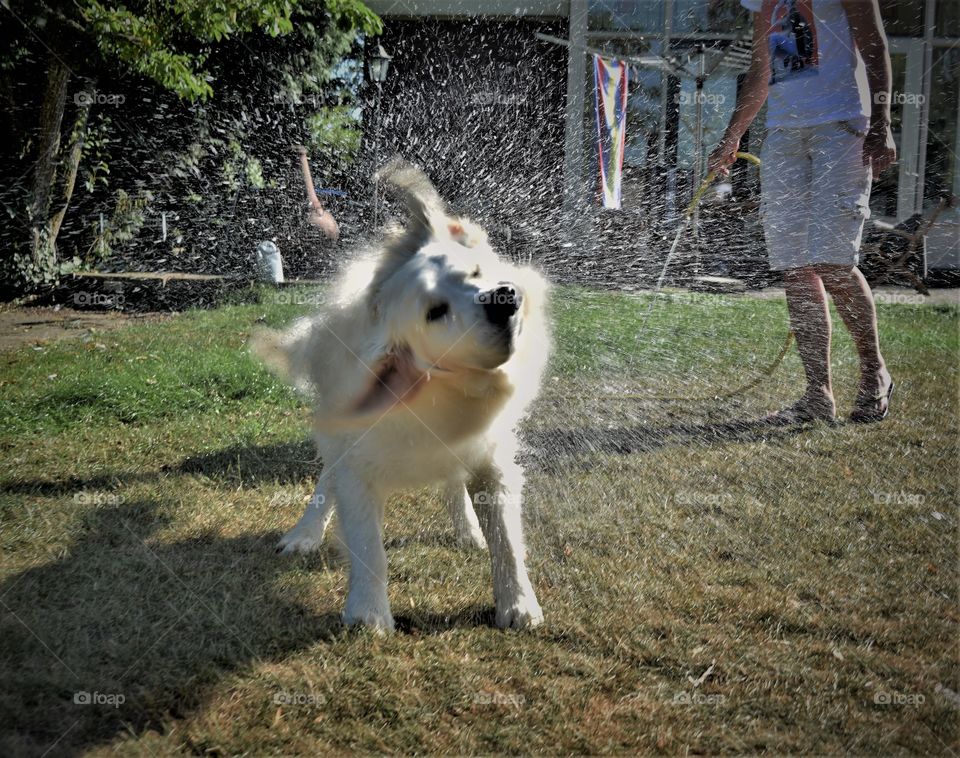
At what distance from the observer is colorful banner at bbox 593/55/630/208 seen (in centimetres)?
908

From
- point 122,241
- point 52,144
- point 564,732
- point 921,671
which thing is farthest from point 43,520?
point 122,241

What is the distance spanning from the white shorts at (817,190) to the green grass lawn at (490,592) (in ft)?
3.48

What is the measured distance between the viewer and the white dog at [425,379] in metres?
2.21

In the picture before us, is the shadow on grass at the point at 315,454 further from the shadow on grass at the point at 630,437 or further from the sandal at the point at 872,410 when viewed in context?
the sandal at the point at 872,410

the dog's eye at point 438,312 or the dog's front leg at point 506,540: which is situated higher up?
the dog's eye at point 438,312

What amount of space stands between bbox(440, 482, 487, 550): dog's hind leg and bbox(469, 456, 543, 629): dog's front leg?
1.74ft

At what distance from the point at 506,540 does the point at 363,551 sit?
0.47 metres

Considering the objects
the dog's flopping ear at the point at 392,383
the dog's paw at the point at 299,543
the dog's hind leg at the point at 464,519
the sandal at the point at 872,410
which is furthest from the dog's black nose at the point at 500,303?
the sandal at the point at 872,410

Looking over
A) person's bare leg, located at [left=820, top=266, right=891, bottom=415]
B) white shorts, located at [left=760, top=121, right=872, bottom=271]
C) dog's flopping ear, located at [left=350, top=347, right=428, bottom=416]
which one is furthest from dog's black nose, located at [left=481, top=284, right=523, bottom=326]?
person's bare leg, located at [left=820, top=266, right=891, bottom=415]

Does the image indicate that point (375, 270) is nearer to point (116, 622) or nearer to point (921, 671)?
point (116, 622)

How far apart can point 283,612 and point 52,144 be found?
6.87 meters

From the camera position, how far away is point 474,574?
314cm

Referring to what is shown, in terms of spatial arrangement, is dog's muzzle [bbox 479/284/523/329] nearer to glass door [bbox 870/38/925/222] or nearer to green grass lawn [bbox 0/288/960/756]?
green grass lawn [bbox 0/288/960/756]

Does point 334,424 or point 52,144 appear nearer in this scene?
point 334,424
